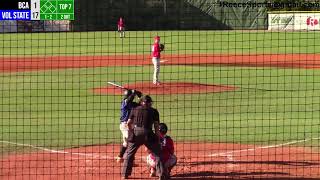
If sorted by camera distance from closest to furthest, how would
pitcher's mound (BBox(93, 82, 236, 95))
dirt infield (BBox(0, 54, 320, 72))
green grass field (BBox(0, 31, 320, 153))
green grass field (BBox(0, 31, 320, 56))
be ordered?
1. green grass field (BBox(0, 31, 320, 153))
2. pitcher's mound (BBox(93, 82, 236, 95))
3. dirt infield (BBox(0, 54, 320, 72))
4. green grass field (BBox(0, 31, 320, 56))

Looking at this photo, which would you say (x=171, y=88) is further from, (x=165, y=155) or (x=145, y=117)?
(x=145, y=117)

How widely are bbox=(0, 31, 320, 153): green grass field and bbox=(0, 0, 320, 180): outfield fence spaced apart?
3 centimetres

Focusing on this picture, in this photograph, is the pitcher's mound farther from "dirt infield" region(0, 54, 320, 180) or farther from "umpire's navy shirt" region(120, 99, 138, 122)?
"umpire's navy shirt" region(120, 99, 138, 122)

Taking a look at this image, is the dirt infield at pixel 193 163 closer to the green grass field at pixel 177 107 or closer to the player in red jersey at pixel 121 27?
the green grass field at pixel 177 107

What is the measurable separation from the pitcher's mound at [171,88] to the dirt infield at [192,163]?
6484mm

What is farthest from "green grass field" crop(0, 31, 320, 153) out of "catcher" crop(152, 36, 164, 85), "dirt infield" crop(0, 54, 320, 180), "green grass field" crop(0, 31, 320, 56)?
"green grass field" crop(0, 31, 320, 56)

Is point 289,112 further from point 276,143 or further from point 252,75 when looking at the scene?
point 252,75

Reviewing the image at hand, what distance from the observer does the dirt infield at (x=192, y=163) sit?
10312mm

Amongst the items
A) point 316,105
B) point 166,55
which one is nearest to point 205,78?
point 316,105

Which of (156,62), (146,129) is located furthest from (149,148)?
(156,62)

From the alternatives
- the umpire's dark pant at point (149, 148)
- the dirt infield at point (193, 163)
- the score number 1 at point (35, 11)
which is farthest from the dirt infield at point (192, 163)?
the score number 1 at point (35, 11)

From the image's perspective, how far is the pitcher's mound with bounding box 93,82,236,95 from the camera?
1903 centimetres

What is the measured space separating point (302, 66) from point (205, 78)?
545 cm
